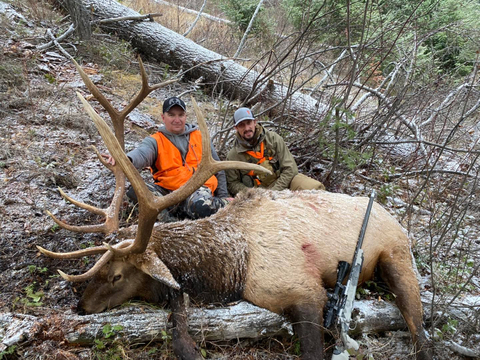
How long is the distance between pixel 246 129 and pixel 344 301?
8.32 feet

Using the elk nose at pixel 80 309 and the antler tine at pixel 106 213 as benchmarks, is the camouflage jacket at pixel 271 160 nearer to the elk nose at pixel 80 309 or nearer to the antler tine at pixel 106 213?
the antler tine at pixel 106 213

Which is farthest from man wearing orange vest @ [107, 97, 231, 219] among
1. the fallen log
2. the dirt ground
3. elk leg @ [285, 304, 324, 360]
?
elk leg @ [285, 304, 324, 360]

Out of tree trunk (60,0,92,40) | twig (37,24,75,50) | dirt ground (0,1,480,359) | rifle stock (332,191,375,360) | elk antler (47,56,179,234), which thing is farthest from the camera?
tree trunk (60,0,92,40)

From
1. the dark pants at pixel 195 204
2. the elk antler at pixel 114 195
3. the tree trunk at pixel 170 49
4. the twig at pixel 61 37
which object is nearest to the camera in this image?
the elk antler at pixel 114 195

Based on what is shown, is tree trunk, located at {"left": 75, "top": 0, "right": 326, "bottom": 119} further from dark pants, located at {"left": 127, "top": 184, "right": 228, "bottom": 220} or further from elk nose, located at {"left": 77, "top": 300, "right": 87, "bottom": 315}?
elk nose, located at {"left": 77, "top": 300, "right": 87, "bottom": 315}

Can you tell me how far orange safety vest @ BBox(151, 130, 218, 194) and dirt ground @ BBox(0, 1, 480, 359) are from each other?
63cm

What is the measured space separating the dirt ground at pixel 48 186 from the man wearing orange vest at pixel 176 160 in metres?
0.63

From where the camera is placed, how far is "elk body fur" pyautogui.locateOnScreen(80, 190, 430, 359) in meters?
2.90

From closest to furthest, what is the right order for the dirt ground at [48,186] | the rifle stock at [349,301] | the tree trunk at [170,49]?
the rifle stock at [349,301], the dirt ground at [48,186], the tree trunk at [170,49]

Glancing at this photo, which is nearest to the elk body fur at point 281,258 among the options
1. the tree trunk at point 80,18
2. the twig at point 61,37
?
the twig at point 61,37

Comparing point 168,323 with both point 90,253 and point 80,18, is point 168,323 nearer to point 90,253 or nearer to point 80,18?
point 90,253

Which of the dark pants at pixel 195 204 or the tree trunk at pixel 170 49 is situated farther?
the tree trunk at pixel 170 49

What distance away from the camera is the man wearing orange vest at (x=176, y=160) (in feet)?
13.6

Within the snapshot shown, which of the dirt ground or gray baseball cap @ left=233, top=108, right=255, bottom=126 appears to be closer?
the dirt ground
